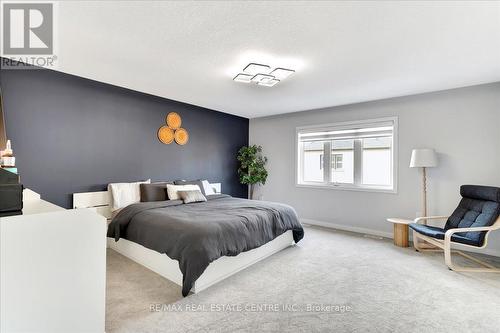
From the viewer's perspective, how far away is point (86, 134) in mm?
3693

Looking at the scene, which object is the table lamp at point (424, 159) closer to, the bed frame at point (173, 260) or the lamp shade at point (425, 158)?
the lamp shade at point (425, 158)

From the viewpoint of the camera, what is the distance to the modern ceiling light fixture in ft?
9.73

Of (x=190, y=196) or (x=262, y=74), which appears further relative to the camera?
(x=190, y=196)

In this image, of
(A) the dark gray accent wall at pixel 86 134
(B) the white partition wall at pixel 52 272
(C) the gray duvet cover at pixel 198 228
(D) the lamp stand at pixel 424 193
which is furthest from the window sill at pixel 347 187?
(B) the white partition wall at pixel 52 272

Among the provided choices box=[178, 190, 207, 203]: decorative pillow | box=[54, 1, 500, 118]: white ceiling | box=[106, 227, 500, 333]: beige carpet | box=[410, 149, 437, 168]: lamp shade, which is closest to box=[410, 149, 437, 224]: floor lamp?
box=[410, 149, 437, 168]: lamp shade

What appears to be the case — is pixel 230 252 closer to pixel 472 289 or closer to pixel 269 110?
pixel 472 289

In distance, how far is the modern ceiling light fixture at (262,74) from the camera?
2967 millimetres

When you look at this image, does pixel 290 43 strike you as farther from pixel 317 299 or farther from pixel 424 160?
pixel 424 160

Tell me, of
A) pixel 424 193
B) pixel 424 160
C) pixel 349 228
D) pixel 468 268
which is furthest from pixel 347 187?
pixel 468 268

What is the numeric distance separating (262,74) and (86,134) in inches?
110

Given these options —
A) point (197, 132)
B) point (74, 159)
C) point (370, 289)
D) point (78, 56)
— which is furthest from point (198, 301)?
point (197, 132)

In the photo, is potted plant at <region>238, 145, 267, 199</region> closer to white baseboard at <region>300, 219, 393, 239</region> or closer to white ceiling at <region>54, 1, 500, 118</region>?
white baseboard at <region>300, 219, 393, 239</region>

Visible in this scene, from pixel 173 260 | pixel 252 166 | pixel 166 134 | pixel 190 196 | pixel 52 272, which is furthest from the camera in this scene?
pixel 252 166

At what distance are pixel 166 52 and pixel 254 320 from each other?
111 inches
